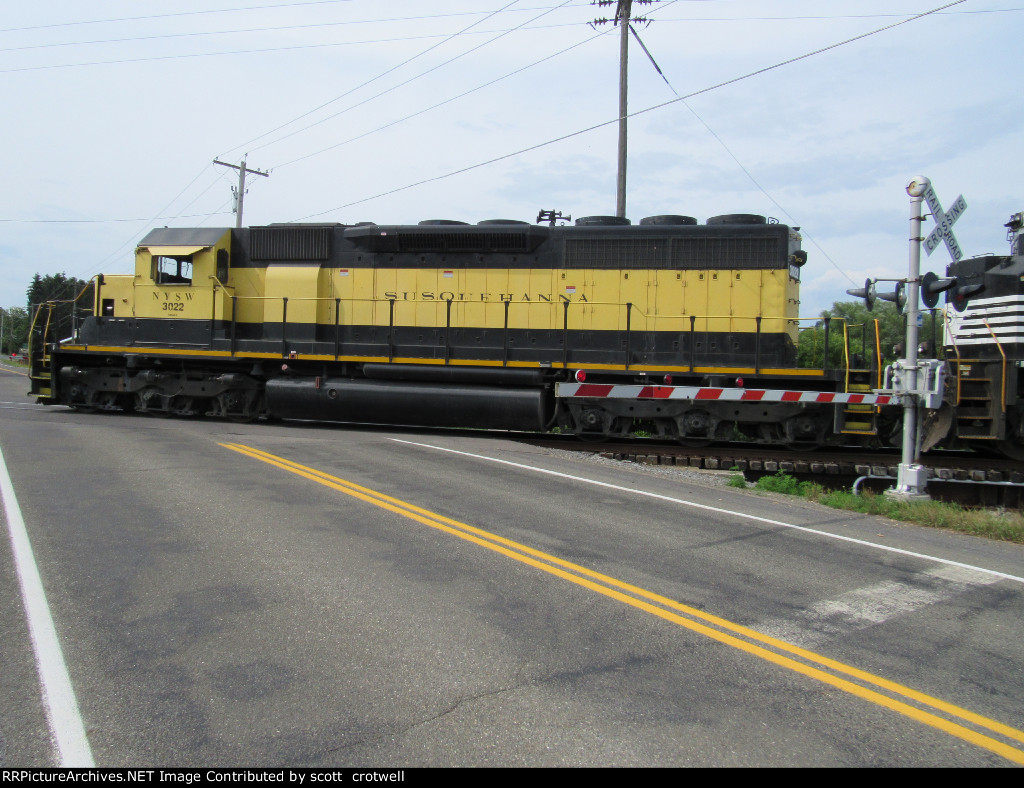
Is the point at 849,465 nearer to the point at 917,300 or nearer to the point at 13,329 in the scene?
the point at 917,300

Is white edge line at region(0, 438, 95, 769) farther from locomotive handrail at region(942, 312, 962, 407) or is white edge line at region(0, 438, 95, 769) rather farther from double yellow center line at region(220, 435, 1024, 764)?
locomotive handrail at region(942, 312, 962, 407)

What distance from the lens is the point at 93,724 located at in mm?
3283

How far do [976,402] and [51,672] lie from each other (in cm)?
1308

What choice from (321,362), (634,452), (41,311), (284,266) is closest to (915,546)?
(634,452)

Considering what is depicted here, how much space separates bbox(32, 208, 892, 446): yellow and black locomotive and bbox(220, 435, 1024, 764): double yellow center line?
7368 millimetres

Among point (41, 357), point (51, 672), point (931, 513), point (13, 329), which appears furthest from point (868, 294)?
point (13, 329)

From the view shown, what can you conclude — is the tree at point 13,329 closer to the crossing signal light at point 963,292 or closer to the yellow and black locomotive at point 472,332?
the yellow and black locomotive at point 472,332

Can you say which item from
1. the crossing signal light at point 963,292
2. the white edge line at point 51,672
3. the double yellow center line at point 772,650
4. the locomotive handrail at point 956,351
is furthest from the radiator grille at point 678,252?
the white edge line at point 51,672

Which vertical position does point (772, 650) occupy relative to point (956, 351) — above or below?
below

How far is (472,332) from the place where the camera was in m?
15.0

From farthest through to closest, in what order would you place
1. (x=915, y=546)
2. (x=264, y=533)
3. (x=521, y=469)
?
1. (x=521, y=469)
2. (x=915, y=546)
3. (x=264, y=533)

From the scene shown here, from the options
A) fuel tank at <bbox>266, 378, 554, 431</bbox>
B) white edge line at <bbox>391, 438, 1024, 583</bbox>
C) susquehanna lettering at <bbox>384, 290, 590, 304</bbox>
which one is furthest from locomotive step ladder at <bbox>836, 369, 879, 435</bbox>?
fuel tank at <bbox>266, 378, 554, 431</bbox>

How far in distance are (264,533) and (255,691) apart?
3.15m

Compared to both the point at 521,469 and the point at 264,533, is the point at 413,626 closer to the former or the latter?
the point at 264,533
